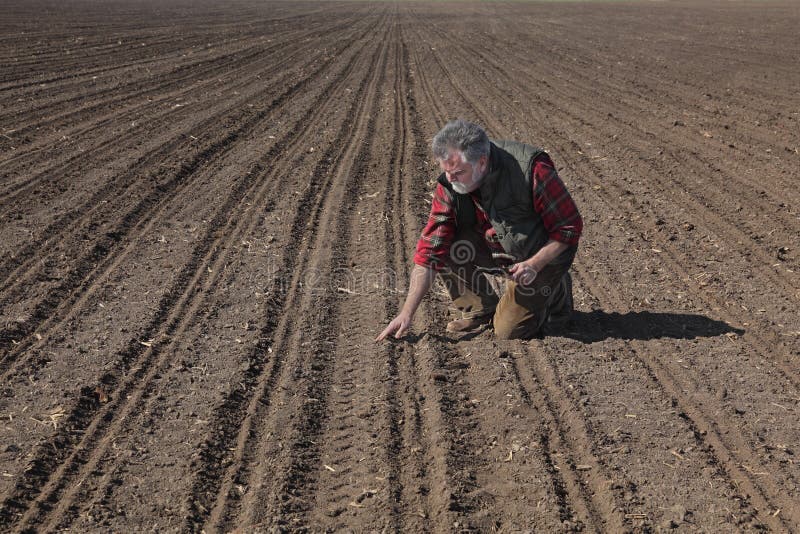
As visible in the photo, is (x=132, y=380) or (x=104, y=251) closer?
(x=132, y=380)

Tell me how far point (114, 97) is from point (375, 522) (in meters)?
13.1

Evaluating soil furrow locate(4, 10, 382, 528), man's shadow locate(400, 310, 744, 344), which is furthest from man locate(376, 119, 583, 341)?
soil furrow locate(4, 10, 382, 528)

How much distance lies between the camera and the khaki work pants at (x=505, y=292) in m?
5.05

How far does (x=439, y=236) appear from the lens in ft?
16.1

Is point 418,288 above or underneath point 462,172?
underneath

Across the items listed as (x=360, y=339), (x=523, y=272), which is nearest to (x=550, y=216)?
(x=523, y=272)

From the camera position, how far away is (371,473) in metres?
3.84

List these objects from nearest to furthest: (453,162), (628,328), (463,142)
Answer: (463,142)
(453,162)
(628,328)

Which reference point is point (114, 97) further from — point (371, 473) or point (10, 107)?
point (371, 473)

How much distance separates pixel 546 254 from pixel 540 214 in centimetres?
26

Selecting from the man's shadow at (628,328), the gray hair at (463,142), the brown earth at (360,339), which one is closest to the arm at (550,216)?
the gray hair at (463,142)

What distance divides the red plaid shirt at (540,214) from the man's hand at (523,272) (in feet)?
0.84

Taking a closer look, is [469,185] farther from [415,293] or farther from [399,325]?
[399,325]

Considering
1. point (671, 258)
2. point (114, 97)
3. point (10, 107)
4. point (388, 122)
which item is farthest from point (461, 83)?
point (671, 258)
